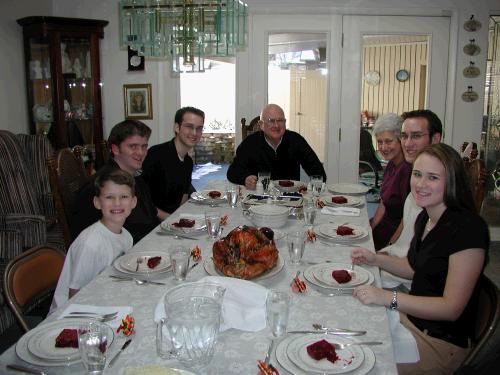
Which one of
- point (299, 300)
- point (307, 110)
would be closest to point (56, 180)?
point (299, 300)

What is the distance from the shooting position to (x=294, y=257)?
5.76 feet

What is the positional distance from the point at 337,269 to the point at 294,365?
0.62 metres

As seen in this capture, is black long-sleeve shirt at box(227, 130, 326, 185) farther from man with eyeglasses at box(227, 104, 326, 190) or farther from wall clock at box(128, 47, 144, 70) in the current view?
wall clock at box(128, 47, 144, 70)

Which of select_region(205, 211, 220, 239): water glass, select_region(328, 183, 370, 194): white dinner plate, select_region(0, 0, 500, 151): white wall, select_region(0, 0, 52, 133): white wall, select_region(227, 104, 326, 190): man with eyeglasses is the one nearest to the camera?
select_region(205, 211, 220, 239): water glass

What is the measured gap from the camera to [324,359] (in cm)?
111

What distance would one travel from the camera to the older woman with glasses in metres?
2.72

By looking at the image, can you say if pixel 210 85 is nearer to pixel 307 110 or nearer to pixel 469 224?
pixel 307 110

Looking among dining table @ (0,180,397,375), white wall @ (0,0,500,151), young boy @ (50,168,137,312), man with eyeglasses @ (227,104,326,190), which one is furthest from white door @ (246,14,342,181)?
young boy @ (50,168,137,312)

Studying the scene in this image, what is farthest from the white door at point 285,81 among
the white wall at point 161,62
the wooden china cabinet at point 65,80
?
the wooden china cabinet at point 65,80

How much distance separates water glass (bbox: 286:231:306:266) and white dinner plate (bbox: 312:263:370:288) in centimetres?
9

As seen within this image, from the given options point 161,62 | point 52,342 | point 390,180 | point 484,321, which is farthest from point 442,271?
point 161,62

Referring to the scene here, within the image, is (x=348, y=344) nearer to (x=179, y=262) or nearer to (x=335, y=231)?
(x=179, y=262)

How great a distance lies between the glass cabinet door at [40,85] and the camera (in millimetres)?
4160

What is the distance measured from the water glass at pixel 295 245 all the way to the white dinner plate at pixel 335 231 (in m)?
0.34
